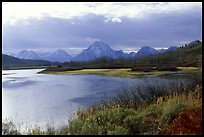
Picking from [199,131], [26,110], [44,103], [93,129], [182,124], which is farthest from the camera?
[44,103]

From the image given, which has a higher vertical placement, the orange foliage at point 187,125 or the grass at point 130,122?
the orange foliage at point 187,125

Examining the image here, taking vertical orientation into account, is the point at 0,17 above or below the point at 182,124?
above

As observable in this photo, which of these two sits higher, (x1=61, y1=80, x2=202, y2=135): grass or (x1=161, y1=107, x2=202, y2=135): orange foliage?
(x1=161, y1=107, x2=202, y2=135): orange foliage

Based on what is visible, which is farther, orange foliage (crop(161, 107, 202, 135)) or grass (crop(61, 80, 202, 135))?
grass (crop(61, 80, 202, 135))

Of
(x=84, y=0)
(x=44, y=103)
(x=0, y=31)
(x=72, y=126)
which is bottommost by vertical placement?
(x=44, y=103)

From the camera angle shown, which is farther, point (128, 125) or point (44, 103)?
→ point (44, 103)

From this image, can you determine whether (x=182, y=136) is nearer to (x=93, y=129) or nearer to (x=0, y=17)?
(x=93, y=129)

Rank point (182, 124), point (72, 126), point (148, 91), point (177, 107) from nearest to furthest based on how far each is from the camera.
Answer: point (182, 124), point (72, 126), point (177, 107), point (148, 91)

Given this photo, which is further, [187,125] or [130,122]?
[130,122]

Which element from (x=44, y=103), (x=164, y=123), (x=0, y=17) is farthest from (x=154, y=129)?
(x=44, y=103)

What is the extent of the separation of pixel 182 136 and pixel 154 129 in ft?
6.76

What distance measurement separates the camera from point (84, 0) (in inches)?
257

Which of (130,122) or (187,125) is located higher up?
(187,125)

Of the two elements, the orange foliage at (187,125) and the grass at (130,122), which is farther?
the grass at (130,122)
